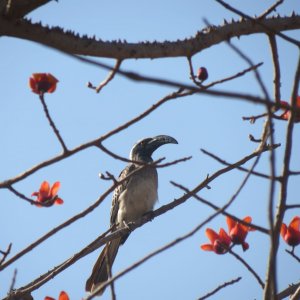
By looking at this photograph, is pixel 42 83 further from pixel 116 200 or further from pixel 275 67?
pixel 116 200

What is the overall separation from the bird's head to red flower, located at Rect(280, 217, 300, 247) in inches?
169

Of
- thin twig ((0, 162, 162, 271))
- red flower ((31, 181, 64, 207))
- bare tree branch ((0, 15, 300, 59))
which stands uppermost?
bare tree branch ((0, 15, 300, 59))

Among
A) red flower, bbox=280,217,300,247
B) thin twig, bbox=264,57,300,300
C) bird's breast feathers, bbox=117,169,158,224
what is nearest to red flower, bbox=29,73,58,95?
thin twig, bbox=264,57,300,300

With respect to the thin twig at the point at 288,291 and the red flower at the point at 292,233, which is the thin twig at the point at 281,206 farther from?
the thin twig at the point at 288,291

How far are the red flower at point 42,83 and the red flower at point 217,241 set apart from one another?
1320 millimetres

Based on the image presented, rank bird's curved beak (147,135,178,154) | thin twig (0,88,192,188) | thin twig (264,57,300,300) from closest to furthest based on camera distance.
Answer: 1. thin twig (264,57,300,300)
2. thin twig (0,88,192,188)
3. bird's curved beak (147,135,178,154)

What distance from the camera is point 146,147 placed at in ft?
24.5

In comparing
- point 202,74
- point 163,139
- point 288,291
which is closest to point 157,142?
point 163,139

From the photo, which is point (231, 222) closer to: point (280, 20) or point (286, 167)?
point (286, 167)

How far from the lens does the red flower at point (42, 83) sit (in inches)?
110

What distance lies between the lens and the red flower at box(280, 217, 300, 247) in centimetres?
294

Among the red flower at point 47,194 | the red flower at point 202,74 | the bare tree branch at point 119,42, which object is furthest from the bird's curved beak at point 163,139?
the bare tree branch at point 119,42

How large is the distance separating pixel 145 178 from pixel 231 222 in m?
3.76

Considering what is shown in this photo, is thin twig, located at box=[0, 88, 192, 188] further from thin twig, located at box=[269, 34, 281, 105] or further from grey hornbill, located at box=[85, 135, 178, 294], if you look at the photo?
grey hornbill, located at box=[85, 135, 178, 294]
